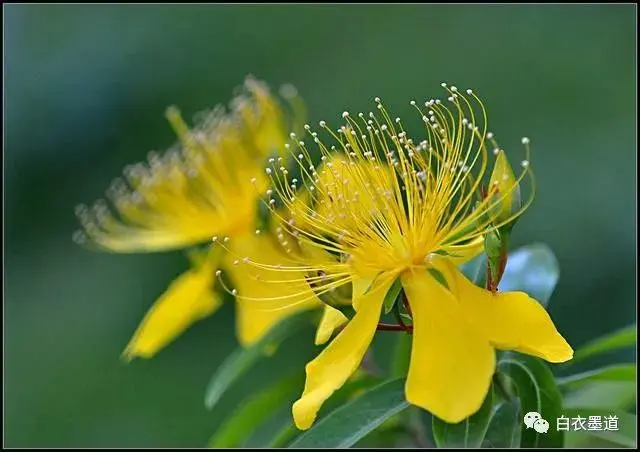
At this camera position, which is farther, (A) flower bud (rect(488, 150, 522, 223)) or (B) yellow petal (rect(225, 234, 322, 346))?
(B) yellow petal (rect(225, 234, 322, 346))

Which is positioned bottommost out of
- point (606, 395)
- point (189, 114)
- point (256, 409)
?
point (606, 395)

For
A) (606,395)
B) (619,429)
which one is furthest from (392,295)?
(606,395)

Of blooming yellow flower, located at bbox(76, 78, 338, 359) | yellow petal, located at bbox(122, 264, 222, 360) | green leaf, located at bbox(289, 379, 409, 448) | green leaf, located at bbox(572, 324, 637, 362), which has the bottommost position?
green leaf, located at bbox(572, 324, 637, 362)

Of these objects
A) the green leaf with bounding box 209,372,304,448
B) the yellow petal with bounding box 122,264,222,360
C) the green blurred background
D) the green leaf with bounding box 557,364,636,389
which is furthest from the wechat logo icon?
the green blurred background

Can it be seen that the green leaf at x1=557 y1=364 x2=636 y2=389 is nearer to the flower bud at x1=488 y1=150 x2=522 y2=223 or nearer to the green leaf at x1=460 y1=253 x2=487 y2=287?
the green leaf at x1=460 y1=253 x2=487 y2=287

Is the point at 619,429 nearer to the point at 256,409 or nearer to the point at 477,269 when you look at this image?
the point at 477,269

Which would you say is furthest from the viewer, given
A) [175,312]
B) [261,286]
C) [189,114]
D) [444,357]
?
[189,114]

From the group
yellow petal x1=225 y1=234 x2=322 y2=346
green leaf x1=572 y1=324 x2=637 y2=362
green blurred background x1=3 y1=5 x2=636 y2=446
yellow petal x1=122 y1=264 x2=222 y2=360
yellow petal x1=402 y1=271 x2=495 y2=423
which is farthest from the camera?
green blurred background x1=3 y1=5 x2=636 y2=446
